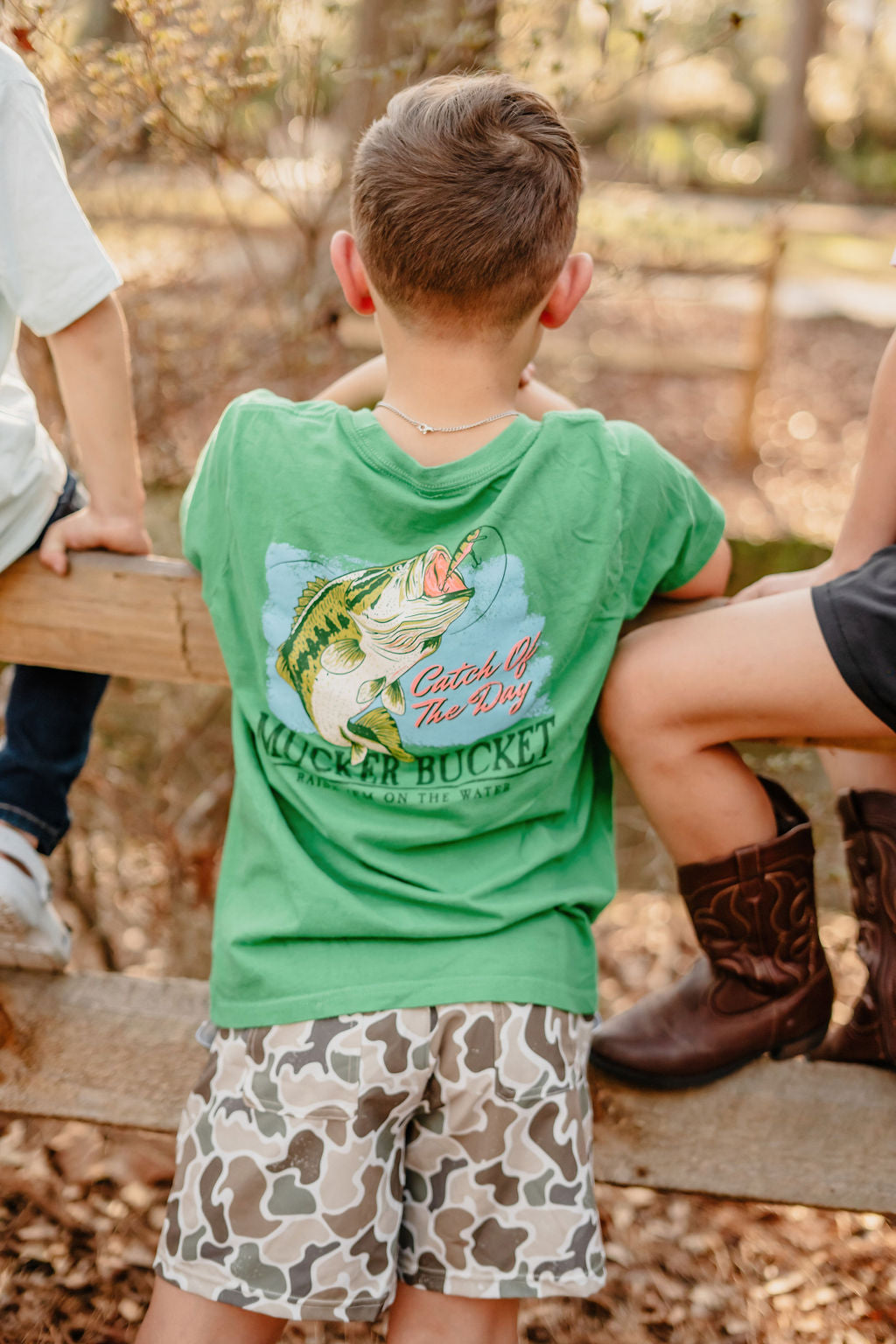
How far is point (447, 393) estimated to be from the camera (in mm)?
1480

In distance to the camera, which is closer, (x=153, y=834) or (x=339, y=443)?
(x=339, y=443)

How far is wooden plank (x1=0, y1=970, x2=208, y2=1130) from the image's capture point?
73.1 inches

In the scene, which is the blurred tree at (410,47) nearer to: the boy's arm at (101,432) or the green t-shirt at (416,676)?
the boy's arm at (101,432)

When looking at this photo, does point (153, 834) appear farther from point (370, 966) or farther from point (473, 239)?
point (473, 239)

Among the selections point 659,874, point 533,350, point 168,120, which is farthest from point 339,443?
point 659,874

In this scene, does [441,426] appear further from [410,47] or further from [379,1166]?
[410,47]

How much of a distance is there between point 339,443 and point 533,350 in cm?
28

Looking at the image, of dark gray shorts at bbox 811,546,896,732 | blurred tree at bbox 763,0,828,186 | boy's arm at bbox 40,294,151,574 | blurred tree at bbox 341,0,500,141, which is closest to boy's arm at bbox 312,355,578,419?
boy's arm at bbox 40,294,151,574

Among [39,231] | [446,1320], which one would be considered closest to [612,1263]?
[446,1320]

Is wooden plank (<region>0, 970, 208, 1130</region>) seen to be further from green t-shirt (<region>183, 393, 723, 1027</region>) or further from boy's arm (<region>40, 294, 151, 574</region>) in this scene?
boy's arm (<region>40, 294, 151, 574</region>)

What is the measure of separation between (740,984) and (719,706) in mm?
437

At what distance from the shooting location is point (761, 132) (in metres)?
26.3

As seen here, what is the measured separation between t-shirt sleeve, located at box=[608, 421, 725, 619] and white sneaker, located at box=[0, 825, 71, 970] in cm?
100

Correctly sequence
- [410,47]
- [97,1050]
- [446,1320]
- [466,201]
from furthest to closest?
1. [410,47]
2. [97,1050]
3. [446,1320]
4. [466,201]
